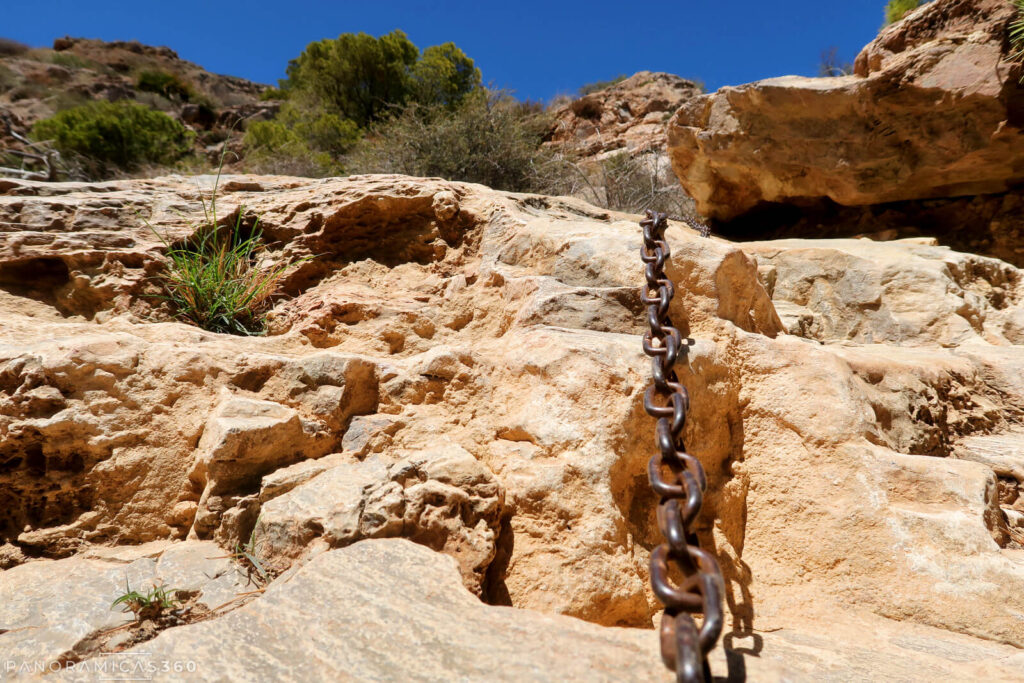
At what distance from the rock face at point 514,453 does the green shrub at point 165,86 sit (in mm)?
19472

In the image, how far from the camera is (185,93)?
18.5 metres

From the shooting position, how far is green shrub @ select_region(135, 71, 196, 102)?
17.8m

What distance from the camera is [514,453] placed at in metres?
1.54

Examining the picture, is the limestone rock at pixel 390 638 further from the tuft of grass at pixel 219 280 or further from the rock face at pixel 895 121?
the rock face at pixel 895 121

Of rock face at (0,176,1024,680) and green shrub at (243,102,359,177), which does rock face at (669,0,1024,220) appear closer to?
rock face at (0,176,1024,680)

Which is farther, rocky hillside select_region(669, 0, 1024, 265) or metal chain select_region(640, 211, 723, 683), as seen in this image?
rocky hillside select_region(669, 0, 1024, 265)

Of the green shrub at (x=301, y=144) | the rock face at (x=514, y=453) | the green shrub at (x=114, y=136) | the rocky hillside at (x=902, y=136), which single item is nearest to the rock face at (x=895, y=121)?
the rocky hillside at (x=902, y=136)

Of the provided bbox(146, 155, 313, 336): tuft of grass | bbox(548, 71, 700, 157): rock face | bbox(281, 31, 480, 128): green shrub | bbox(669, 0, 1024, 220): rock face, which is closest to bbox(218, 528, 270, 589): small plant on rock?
bbox(146, 155, 313, 336): tuft of grass

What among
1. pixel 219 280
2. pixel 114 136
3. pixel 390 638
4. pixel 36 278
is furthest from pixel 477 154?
pixel 114 136

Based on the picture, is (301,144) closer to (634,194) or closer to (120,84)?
(634,194)

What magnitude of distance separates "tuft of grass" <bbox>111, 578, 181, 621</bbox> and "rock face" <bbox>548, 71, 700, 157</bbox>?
42.4 feet

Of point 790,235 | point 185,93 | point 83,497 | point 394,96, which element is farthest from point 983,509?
point 185,93

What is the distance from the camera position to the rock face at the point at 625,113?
44.2 feet

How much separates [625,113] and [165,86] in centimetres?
1480
